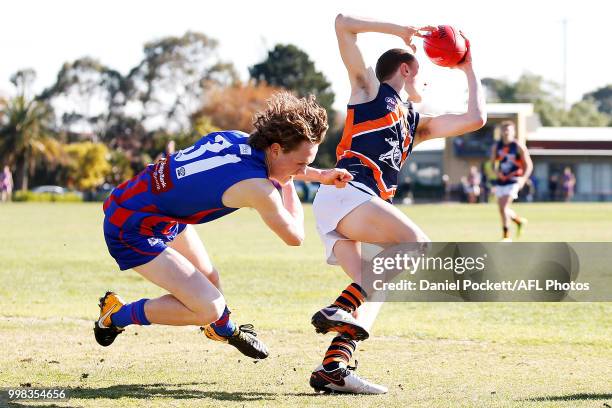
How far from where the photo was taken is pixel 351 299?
671cm

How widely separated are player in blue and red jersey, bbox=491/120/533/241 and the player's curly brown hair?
47.2 feet

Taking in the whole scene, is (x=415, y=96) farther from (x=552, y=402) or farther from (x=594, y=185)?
(x=594, y=185)

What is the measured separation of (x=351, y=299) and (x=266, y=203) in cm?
102

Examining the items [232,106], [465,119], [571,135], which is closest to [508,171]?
[465,119]

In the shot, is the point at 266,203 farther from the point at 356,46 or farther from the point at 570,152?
the point at 570,152

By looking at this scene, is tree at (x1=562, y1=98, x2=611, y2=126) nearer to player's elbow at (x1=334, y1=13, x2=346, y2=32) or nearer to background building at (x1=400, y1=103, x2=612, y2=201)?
background building at (x1=400, y1=103, x2=612, y2=201)

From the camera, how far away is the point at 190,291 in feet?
21.5

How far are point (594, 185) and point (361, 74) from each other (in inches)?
2958

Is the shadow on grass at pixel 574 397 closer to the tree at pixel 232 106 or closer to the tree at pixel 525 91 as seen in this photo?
the tree at pixel 232 106

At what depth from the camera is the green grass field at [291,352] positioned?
6.42 meters

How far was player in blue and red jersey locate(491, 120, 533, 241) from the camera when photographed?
20562 millimetres

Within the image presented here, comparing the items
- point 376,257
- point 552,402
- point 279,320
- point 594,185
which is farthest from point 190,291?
point 594,185

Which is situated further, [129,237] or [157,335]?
[157,335]

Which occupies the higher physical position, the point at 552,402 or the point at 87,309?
the point at 87,309
